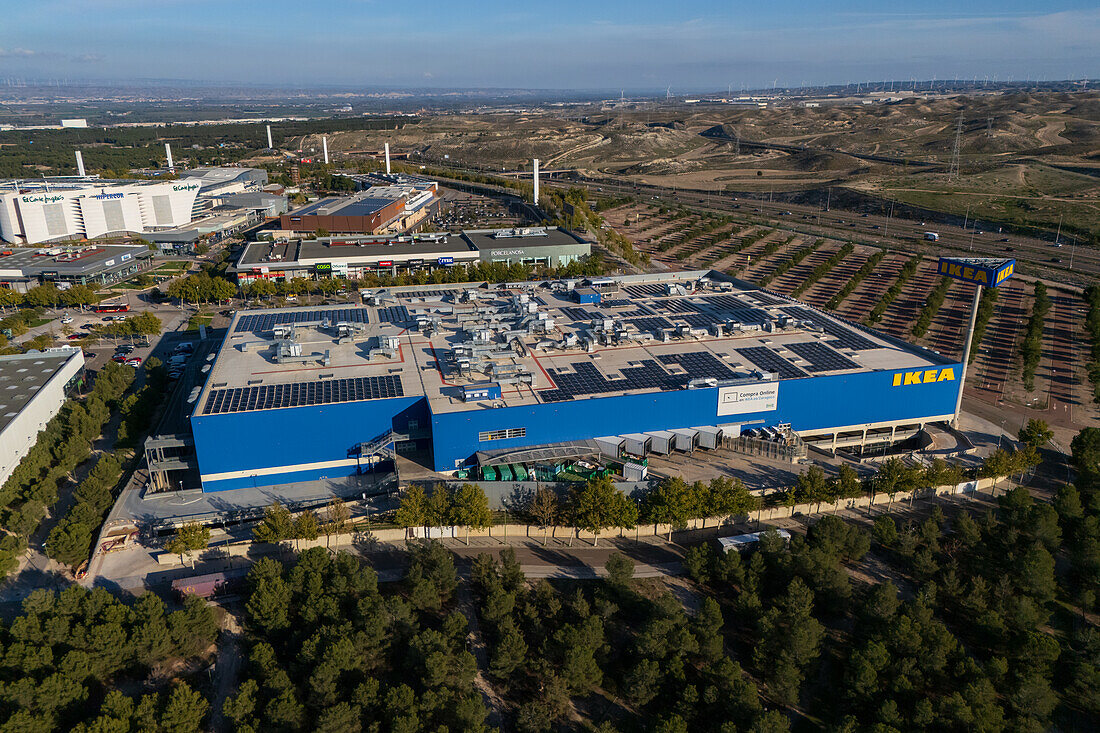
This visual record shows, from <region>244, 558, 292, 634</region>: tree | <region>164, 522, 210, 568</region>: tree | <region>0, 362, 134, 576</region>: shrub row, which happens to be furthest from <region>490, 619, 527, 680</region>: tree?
<region>0, 362, 134, 576</region>: shrub row

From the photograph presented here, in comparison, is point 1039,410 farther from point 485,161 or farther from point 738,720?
point 485,161

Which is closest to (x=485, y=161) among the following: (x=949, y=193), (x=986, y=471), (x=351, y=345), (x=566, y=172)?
(x=566, y=172)

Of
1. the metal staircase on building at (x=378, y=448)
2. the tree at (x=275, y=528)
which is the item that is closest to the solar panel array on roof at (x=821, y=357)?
the metal staircase on building at (x=378, y=448)

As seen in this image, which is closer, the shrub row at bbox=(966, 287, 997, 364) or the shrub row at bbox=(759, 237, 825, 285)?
the shrub row at bbox=(966, 287, 997, 364)

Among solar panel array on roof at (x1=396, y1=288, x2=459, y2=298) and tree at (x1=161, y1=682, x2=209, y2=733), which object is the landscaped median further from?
solar panel array on roof at (x1=396, y1=288, x2=459, y2=298)

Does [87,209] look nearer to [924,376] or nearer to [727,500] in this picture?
[727,500]

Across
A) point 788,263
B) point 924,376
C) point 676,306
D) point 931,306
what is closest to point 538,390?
point 676,306
